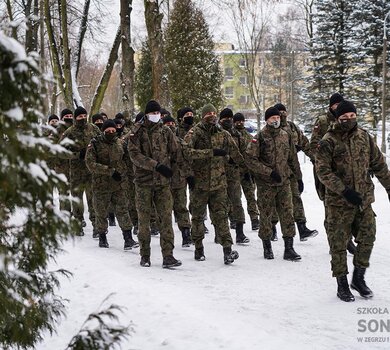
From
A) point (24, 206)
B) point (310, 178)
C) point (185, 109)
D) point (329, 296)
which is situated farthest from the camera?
point (310, 178)

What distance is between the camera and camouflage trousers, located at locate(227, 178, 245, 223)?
848cm

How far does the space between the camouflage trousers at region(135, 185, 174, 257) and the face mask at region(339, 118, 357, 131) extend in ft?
8.44

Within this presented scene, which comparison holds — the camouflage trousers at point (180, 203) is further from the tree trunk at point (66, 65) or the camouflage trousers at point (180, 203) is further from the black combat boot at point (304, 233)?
the tree trunk at point (66, 65)

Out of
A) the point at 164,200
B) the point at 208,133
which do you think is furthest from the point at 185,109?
Result: the point at 164,200

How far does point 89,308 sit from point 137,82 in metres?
28.6

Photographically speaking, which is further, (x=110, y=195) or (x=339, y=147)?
(x=110, y=195)

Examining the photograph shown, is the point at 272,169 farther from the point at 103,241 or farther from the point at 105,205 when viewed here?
the point at 103,241

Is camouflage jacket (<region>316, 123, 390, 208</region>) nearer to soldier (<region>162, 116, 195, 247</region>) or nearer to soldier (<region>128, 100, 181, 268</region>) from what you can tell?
soldier (<region>128, 100, 181, 268</region>)

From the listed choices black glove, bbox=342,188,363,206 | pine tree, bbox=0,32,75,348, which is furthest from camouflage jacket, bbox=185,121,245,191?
pine tree, bbox=0,32,75,348

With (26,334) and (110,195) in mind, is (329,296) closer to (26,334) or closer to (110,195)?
(26,334)

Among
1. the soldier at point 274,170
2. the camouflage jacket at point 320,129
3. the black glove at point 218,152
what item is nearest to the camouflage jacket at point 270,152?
the soldier at point 274,170

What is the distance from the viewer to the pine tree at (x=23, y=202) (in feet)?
6.84

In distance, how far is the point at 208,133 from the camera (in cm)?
730

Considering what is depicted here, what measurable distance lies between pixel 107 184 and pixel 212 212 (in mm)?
2068
